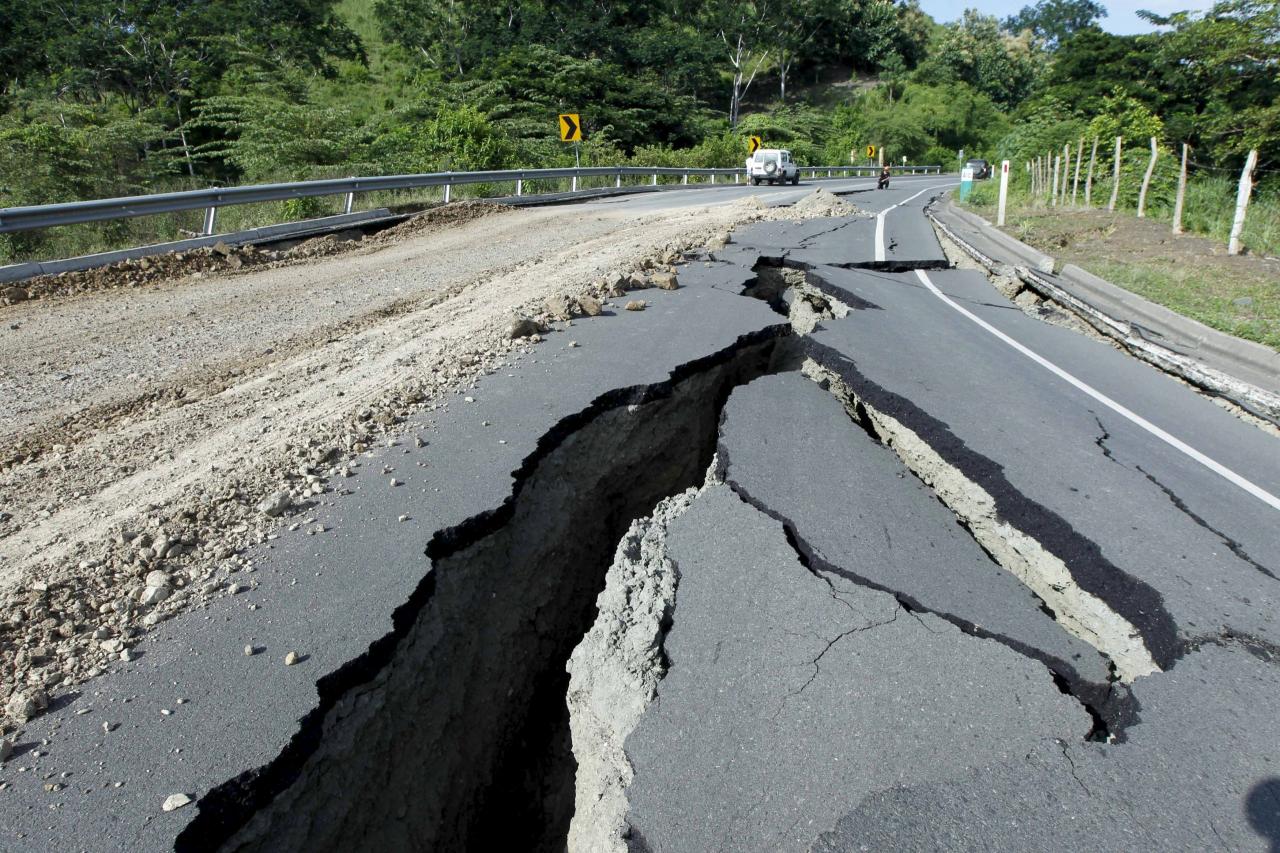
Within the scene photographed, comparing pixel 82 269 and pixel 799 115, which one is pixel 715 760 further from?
pixel 799 115

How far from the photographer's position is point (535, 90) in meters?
35.4

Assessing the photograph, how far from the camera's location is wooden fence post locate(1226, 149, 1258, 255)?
1106cm

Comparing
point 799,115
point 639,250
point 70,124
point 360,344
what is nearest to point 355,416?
point 360,344

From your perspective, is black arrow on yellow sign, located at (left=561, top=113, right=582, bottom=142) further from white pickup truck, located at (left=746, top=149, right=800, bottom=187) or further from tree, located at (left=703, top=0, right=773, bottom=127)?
tree, located at (left=703, top=0, right=773, bottom=127)

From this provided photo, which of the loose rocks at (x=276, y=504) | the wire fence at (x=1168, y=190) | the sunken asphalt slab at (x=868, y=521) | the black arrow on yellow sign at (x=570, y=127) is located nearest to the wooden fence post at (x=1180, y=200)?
the wire fence at (x=1168, y=190)

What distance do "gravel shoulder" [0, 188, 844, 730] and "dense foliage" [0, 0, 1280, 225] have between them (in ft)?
24.8

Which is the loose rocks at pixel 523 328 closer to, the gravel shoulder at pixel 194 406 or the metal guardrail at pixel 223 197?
the gravel shoulder at pixel 194 406

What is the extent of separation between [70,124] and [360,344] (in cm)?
1735

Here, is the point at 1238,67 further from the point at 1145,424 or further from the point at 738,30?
the point at 738,30

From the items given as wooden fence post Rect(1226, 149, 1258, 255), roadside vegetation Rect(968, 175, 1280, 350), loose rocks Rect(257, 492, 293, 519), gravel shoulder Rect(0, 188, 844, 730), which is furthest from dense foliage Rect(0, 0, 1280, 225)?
loose rocks Rect(257, 492, 293, 519)

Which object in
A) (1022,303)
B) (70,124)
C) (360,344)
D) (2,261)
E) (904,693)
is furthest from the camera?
(70,124)

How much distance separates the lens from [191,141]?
1011 inches

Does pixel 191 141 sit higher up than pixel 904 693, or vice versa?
pixel 191 141

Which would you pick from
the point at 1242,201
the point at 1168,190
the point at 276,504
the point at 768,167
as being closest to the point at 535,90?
the point at 768,167
